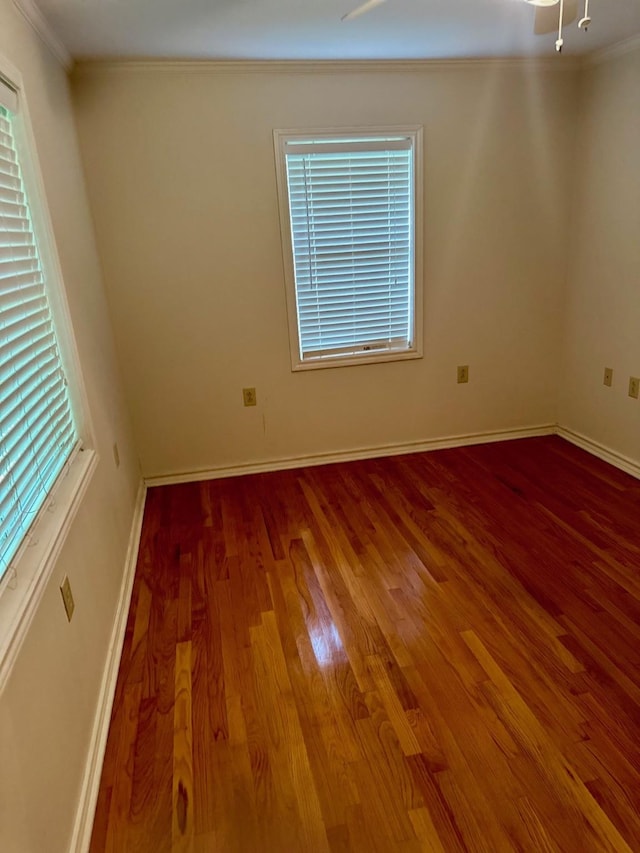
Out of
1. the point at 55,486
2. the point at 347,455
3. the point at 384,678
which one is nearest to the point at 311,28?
the point at 55,486

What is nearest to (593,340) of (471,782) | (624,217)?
(624,217)

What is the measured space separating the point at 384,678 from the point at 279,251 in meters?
2.32

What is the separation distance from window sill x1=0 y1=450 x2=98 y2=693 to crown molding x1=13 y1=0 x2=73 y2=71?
1.65 meters

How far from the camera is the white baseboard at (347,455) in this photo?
11.1 ft

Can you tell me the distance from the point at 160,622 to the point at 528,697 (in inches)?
54.6

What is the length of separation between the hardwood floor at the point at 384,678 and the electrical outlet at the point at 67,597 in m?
0.43

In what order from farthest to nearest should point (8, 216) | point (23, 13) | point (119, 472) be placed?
1. point (119, 472)
2. point (23, 13)
3. point (8, 216)

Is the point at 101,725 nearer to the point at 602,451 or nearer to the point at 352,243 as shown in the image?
the point at 352,243

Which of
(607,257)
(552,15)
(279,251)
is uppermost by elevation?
(552,15)

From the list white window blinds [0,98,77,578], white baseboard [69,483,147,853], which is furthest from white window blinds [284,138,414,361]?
white baseboard [69,483,147,853]

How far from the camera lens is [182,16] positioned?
7.01ft

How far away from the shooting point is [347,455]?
3564 millimetres

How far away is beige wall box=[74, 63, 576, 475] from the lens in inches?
110

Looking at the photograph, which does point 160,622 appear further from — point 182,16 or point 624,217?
point 624,217
